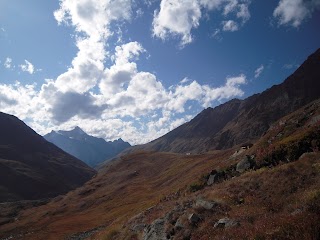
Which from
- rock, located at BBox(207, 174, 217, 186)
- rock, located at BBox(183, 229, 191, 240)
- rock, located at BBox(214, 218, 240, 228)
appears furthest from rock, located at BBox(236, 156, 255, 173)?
rock, located at BBox(214, 218, 240, 228)

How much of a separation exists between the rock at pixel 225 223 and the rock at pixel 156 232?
4294 millimetres

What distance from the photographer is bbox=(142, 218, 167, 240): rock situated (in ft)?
67.3

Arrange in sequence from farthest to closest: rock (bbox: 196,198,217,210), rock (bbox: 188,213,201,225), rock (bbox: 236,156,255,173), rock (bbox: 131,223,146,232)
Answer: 1. rock (bbox: 236,156,255,173)
2. rock (bbox: 131,223,146,232)
3. rock (bbox: 196,198,217,210)
4. rock (bbox: 188,213,201,225)

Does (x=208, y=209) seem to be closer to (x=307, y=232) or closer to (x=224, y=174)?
(x=307, y=232)

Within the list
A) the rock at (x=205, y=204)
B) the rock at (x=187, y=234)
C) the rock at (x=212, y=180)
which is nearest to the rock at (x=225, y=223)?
the rock at (x=187, y=234)

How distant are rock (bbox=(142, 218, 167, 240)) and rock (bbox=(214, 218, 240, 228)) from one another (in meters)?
4.29

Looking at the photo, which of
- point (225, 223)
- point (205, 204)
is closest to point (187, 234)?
point (225, 223)

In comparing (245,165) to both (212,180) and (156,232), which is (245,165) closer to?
(212,180)

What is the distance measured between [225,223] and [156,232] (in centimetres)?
607

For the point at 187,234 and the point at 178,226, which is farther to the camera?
the point at 178,226

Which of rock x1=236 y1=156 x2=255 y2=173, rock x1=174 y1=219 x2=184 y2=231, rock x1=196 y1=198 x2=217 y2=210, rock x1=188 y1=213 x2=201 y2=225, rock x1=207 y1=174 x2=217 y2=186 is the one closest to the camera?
rock x1=188 y1=213 x2=201 y2=225

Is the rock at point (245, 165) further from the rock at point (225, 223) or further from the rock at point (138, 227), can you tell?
the rock at point (225, 223)

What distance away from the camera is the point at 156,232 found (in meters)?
21.2

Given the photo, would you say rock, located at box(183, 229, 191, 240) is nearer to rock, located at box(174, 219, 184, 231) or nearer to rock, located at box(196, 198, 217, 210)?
rock, located at box(174, 219, 184, 231)
